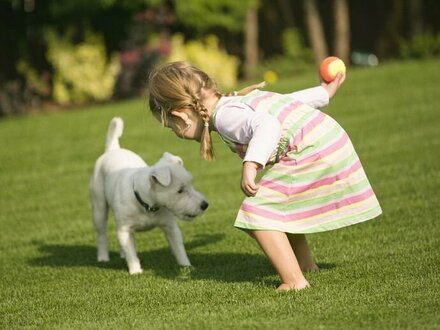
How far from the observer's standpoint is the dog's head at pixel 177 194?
20.3 ft

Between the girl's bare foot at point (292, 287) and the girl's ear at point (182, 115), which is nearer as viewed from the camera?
the girl's bare foot at point (292, 287)

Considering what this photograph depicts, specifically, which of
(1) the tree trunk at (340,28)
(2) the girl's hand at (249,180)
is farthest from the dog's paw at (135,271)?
(1) the tree trunk at (340,28)

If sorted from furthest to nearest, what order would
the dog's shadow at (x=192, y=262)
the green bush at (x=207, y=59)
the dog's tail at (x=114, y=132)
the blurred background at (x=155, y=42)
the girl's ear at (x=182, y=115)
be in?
the blurred background at (x=155, y=42) < the green bush at (x=207, y=59) < the dog's tail at (x=114, y=132) < the dog's shadow at (x=192, y=262) < the girl's ear at (x=182, y=115)

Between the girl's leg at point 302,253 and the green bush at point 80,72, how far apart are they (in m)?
14.7

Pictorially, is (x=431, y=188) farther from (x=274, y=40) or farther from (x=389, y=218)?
(x=274, y=40)

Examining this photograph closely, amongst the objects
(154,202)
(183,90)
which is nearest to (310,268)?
(154,202)

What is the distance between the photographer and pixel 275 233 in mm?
5000

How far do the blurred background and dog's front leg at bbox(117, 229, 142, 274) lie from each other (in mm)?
12574

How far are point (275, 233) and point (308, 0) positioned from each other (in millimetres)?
16627

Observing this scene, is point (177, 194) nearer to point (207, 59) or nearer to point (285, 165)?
point (285, 165)

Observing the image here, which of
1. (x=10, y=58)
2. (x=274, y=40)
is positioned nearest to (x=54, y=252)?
(x=10, y=58)

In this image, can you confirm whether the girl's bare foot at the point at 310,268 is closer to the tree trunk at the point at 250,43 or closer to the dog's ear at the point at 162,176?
the dog's ear at the point at 162,176

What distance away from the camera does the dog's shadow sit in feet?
19.2

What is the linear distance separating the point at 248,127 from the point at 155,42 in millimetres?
16235
